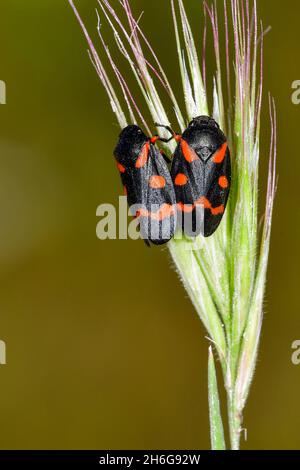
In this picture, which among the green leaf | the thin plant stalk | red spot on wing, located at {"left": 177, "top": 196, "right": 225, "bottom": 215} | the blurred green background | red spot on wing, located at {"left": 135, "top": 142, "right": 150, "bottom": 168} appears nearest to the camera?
the green leaf

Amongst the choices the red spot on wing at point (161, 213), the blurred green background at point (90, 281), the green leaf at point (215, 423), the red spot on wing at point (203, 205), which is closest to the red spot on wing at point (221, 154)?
the red spot on wing at point (203, 205)

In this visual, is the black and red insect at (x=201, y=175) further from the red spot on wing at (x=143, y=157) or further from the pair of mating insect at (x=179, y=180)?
the red spot on wing at (x=143, y=157)

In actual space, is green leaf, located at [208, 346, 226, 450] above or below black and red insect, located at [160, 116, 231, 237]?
below

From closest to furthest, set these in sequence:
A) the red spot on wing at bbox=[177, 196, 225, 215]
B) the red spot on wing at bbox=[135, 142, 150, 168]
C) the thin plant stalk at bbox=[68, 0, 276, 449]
Result: 1. the thin plant stalk at bbox=[68, 0, 276, 449]
2. the red spot on wing at bbox=[177, 196, 225, 215]
3. the red spot on wing at bbox=[135, 142, 150, 168]

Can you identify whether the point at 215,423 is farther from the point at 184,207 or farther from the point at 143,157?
the point at 143,157

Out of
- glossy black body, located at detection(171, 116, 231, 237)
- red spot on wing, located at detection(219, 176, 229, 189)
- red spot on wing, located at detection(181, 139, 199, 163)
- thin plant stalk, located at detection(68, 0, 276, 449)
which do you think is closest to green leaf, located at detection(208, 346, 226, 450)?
thin plant stalk, located at detection(68, 0, 276, 449)

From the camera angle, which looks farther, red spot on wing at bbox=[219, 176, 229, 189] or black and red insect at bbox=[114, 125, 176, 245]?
black and red insect at bbox=[114, 125, 176, 245]

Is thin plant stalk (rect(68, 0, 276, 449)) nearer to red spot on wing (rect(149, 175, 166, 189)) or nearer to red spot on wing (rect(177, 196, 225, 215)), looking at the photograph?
red spot on wing (rect(177, 196, 225, 215))

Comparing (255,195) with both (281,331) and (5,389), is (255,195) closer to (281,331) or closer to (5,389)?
(281,331)

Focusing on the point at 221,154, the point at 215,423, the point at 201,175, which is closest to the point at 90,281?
the point at 201,175

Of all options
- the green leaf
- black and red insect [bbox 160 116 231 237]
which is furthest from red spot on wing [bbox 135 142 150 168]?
the green leaf
